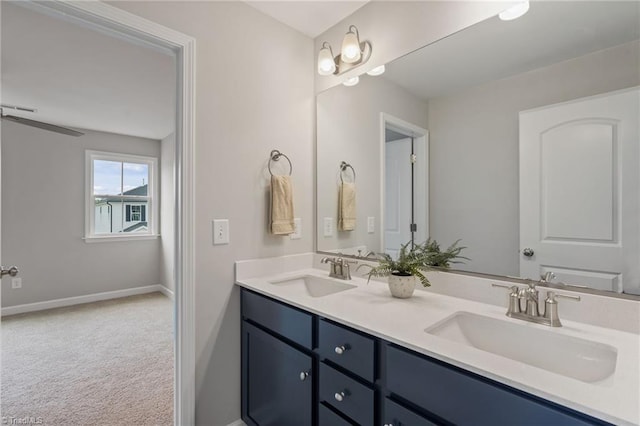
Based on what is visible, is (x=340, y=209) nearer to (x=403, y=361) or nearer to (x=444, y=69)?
(x=444, y=69)

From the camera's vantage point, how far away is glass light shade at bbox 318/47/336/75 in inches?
72.3

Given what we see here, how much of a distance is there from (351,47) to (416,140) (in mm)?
658

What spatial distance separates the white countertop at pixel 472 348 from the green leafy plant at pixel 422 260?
12 centimetres

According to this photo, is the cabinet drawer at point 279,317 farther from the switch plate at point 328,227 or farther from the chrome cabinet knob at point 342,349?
the switch plate at point 328,227

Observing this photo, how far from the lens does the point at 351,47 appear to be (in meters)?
1.70

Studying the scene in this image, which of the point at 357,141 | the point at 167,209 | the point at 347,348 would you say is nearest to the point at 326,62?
the point at 357,141

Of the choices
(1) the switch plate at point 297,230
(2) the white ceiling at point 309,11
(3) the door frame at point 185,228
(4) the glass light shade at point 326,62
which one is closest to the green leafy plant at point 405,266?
(1) the switch plate at point 297,230

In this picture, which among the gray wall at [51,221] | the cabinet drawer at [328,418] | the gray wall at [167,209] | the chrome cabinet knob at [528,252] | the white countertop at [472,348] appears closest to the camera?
the white countertop at [472,348]

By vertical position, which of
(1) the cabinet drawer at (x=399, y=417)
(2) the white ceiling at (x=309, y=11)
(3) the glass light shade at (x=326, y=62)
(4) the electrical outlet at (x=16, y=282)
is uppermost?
(2) the white ceiling at (x=309, y=11)

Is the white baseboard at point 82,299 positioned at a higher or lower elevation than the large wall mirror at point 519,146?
lower

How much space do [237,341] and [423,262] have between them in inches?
43.9

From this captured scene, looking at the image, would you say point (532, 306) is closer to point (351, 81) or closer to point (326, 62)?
point (351, 81)

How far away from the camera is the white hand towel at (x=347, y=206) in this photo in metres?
1.92

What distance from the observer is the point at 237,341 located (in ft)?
5.57
